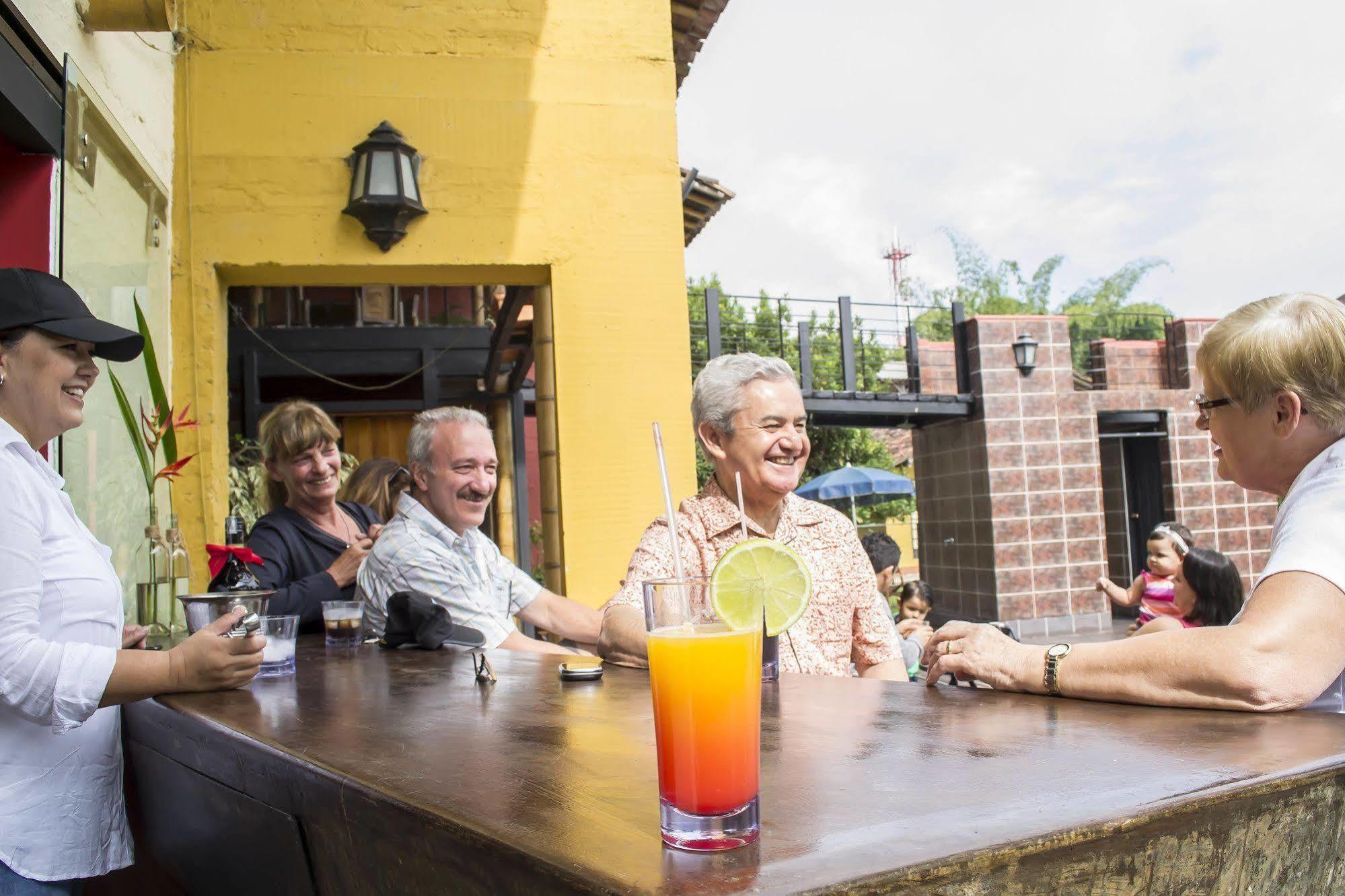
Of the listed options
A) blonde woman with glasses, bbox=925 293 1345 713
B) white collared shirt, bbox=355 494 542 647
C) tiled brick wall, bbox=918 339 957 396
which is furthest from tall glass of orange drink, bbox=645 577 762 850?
tiled brick wall, bbox=918 339 957 396

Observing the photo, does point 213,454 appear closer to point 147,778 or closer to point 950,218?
point 147,778

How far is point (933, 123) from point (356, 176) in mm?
69830

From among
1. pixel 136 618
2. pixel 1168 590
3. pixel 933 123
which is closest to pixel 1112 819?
pixel 136 618

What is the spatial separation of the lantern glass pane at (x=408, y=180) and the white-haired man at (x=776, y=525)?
1.95 metres

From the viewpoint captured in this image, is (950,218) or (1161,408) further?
(950,218)

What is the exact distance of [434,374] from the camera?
7.59 m

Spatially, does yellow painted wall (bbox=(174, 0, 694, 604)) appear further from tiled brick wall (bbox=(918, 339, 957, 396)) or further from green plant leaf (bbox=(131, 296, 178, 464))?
tiled brick wall (bbox=(918, 339, 957, 396))

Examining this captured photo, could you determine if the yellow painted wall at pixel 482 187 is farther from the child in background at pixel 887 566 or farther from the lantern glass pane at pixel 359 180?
the child in background at pixel 887 566

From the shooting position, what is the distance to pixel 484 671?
1.68m

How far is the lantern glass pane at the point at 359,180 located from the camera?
3.73 m

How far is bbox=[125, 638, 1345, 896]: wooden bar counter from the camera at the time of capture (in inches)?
26.7

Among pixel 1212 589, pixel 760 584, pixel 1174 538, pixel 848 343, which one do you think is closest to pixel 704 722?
pixel 760 584

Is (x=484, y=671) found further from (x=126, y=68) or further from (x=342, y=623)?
(x=126, y=68)

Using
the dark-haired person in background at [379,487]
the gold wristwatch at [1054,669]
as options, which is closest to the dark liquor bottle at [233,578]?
the dark-haired person in background at [379,487]
